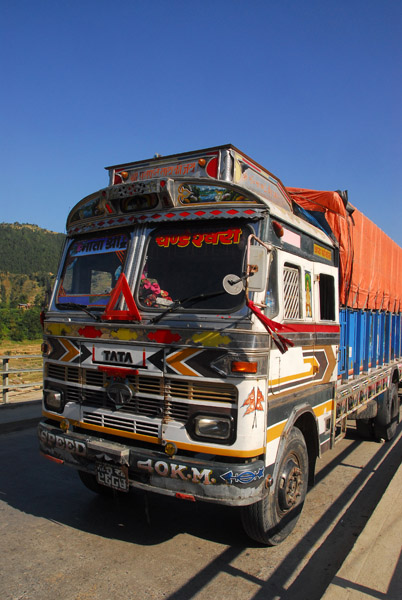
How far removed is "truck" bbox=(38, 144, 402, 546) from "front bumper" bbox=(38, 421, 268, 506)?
0.4 inches

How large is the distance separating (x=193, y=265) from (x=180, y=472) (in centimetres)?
160

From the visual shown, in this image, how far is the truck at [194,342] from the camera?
3.39m

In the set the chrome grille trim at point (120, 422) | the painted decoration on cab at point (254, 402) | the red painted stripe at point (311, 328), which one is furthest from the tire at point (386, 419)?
the chrome grille trim at point (120, 422)

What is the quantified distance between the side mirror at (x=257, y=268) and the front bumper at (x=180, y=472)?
128 cm

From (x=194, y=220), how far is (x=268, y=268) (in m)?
0.74

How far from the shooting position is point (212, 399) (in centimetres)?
341

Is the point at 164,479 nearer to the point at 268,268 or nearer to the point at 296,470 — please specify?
the point at 296,470

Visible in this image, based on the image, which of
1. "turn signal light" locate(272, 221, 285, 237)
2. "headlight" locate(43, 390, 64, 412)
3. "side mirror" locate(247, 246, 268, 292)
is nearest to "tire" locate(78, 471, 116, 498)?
"headlight" locate(43, 390, 64, 412)

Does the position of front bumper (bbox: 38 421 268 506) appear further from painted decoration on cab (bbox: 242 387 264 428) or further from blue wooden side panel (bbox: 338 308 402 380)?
blue wooden side panel (bbox: 338 308 402 380)

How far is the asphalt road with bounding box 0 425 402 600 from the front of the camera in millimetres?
3383

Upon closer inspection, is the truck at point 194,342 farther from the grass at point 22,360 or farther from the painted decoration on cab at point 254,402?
the grass at point 22,360

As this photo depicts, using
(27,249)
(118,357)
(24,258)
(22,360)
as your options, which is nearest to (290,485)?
(118,357)

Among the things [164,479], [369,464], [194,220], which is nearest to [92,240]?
[194,220]

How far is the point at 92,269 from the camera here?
4.41m
